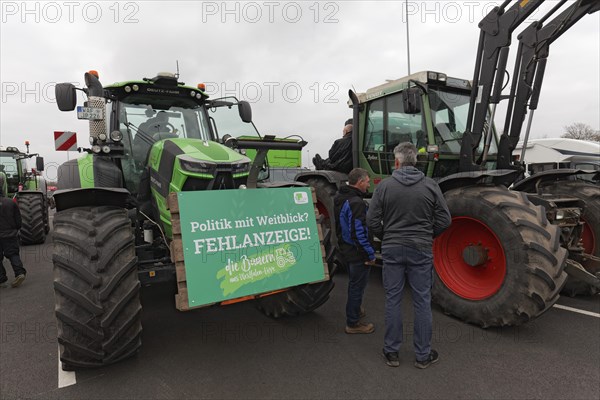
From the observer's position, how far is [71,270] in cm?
265

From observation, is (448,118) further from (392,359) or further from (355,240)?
(392,359)

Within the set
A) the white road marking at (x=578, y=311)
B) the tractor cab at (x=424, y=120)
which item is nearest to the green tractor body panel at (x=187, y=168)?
A: the tractor cab at (x=424, y=120)

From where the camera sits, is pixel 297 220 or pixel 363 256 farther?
pixel 363 256

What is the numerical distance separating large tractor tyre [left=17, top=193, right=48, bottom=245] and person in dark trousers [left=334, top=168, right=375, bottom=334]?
326 inches

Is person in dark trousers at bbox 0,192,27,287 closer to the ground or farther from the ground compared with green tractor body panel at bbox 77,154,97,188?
closer to the ground

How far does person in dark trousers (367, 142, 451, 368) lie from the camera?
121 inches

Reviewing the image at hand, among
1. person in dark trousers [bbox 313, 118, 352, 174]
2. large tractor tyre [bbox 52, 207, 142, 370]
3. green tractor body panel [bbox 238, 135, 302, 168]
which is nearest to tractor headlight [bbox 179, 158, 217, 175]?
large tractor tyre [bbox 52, 207, 142, 370]

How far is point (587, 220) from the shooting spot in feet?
15.9

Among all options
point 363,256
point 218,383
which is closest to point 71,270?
→ point 218,383

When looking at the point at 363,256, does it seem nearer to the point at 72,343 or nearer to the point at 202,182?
the point at 202,182

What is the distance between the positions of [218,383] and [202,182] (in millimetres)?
1635

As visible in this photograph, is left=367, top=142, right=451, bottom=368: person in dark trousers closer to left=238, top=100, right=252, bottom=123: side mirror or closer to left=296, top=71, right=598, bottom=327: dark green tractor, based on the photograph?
left=296, top=71, right=598, bottom=327: dark green tractor

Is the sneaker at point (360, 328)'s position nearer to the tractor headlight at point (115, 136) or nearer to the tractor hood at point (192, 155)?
the tractor hood at point (192, 155)

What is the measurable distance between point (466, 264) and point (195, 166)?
10.2 feet
